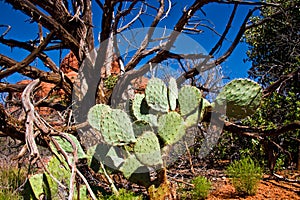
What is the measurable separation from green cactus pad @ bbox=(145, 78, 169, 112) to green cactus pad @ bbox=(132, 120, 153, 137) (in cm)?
16

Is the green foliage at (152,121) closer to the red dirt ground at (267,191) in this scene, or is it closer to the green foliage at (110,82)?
the red dirt ground at (267,191)

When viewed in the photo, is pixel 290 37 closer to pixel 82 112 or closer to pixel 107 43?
pixel 107 43

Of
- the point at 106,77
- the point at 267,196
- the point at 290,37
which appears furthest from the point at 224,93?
the point at 290,37

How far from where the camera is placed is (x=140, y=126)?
279 cm

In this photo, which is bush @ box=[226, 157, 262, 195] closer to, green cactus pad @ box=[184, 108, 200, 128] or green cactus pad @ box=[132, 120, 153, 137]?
green cactus pad @ box=[184, 108, 200, 128]

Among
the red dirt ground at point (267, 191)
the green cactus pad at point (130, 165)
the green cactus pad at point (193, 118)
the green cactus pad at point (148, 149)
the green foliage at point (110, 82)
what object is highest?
the green foliage at point (110, 82)

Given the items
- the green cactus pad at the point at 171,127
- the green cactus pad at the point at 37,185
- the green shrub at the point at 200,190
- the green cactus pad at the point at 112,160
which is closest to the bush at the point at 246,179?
the green shrub at the point at 200,190

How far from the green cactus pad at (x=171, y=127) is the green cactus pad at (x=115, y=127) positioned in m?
0.29

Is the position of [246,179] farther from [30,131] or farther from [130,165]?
[30,131]

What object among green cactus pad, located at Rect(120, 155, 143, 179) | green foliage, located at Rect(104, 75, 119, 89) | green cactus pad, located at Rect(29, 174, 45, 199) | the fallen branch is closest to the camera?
the fallen branch

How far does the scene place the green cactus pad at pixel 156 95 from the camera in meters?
2.80

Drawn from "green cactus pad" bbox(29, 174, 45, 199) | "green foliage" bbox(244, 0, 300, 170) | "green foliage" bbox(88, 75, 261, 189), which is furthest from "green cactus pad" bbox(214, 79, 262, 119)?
"green cactus pad" bbox(29, 174, 45, 199)

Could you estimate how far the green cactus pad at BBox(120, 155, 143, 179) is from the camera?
266cm

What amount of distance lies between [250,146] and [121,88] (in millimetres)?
2083
